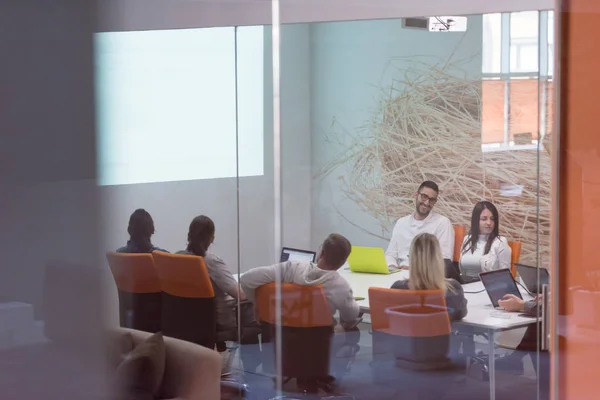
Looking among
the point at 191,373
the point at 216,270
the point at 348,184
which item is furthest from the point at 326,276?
the point at 191,373

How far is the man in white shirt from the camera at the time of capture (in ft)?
9.63

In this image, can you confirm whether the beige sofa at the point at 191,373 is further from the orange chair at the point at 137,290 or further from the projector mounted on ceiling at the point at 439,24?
the projector mounted on ceiling at the point at 439,24

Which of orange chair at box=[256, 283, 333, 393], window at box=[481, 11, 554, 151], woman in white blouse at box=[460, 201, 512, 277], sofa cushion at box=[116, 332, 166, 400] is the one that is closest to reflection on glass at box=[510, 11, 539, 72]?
window at box=[481, 11, 554, 151]

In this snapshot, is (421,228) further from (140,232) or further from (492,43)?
(140,232)

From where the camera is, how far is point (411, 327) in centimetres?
300

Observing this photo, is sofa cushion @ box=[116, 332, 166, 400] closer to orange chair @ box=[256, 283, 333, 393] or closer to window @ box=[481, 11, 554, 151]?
orange chair @ box=[256, 283, 333, 393]

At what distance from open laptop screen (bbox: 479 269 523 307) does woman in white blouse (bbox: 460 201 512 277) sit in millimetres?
27

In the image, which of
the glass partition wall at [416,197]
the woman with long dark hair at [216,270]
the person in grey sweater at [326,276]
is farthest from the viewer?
the woman with long dark hair at [216,270]

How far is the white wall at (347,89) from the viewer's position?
2.97 metres

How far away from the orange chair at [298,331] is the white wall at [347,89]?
0.95 ft

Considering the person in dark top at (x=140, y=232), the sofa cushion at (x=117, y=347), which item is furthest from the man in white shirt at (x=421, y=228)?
the sofa cushion at (x=117, y=347)

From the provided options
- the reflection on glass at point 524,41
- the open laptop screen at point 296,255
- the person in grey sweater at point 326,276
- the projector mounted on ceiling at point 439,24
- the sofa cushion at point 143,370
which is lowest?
the sofa cushion at point 143,370

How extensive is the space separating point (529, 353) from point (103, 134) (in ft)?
7.61

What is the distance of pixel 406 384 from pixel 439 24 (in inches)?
64.2
